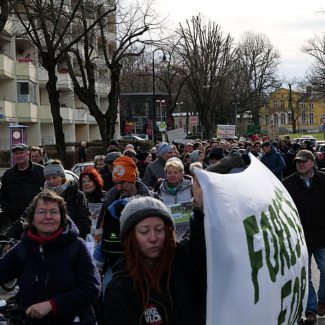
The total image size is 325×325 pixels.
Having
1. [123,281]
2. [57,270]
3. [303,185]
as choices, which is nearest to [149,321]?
[123,281]

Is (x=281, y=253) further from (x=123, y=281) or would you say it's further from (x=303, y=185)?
(x=303, y=185)

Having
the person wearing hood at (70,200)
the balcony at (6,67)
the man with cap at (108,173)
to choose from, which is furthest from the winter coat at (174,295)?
the balcony at (6,67)

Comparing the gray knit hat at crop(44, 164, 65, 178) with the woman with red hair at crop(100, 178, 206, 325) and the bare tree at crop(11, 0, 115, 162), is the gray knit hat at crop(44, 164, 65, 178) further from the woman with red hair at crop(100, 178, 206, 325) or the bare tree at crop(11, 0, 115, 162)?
the bare tree at crop(11, 0, 115, 162)

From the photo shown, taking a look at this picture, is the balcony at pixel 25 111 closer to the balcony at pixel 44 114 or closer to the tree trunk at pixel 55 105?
the balcony at pixel 44 114

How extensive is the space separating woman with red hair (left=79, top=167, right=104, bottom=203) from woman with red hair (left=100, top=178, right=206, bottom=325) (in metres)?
4.09

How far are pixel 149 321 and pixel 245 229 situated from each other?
0.63 meters

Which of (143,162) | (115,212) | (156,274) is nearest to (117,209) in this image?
(115,212)

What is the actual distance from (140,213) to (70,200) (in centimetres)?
315

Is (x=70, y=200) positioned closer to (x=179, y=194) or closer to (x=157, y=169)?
(x=179, y=194)

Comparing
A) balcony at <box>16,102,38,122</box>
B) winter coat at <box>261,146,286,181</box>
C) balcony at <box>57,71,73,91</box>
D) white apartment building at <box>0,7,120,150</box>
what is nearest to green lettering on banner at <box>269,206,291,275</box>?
winter coat at <box>261,146,286,181</box>

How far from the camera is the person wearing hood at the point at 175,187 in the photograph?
279 inches

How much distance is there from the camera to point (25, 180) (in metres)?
8.17

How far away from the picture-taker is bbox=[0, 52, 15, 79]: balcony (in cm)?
4106

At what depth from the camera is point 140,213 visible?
10.3ft
